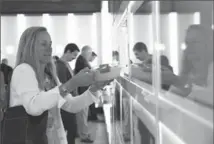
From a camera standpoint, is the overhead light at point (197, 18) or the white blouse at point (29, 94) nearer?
the overhead light at point (197, 18)

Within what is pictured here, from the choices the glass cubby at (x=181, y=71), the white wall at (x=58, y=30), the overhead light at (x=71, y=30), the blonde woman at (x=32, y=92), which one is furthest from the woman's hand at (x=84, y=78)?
the overhead light at (x=71, y=30)

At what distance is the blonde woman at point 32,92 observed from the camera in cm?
158

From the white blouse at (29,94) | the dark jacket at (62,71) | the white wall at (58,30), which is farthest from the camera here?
the white wall at (58,30)

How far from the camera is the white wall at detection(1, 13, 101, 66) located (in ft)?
31.2

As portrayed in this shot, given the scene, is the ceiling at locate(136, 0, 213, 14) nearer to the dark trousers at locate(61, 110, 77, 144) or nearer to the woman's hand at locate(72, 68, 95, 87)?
the woman's hand at locate(72, 68, 95, 87)

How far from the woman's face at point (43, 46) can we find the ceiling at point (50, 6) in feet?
23.9

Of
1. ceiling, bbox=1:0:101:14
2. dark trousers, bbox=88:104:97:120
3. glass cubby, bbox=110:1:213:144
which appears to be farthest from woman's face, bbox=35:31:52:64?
ceiling, bbox=1:0:101:14

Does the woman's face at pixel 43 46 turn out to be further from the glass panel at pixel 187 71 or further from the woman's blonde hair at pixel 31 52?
the glass panel at pixel 187 71

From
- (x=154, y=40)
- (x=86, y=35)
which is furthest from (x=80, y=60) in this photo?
(x=86, y=35)

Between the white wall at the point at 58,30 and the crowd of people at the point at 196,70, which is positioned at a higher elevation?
the white wall at the point at 58,30

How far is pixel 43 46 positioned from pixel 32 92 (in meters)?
0.26

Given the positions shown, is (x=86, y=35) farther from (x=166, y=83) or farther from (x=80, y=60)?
(x=166, y=83)

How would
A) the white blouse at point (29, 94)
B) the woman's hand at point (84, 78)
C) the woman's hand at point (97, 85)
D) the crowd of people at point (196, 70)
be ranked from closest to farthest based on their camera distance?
the crowd of people at point (196, 70), the white blouse at point (29, 94), the woman's hand at point (84, 78), the woman's hand at point (97, 85)

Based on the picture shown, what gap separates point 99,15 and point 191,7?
29.8 feet
